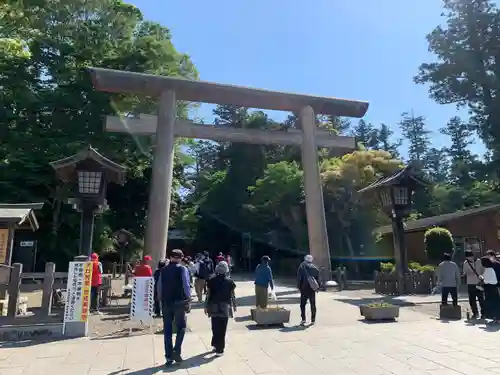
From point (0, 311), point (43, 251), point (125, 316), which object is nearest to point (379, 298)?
point (125, 316)

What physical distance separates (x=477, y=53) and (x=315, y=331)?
29.3 meters

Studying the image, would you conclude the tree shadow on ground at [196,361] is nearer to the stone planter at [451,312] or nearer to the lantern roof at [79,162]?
the lantern roof at [79,162]

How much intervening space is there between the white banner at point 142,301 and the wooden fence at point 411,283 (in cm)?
950

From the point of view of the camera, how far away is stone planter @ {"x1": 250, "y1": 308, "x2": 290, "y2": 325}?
9.10 m

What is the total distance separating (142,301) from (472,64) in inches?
1191

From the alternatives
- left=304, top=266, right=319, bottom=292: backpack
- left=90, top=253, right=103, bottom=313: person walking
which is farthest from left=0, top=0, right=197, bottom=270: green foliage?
left=304, top=266, right=319, bottom=292: backpack

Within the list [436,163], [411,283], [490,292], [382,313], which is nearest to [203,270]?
[382,313]

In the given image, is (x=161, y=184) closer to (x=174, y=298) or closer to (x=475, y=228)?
(x=174, y=298)

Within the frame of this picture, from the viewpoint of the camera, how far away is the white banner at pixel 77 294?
8352mm

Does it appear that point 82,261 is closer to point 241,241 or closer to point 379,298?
point 379,298

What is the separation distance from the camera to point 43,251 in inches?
835

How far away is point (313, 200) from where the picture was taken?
56.2 ft

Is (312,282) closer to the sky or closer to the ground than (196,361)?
closer to the sky

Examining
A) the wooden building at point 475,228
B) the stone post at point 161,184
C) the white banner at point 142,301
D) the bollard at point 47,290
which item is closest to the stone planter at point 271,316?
the white banner at point 142,301
